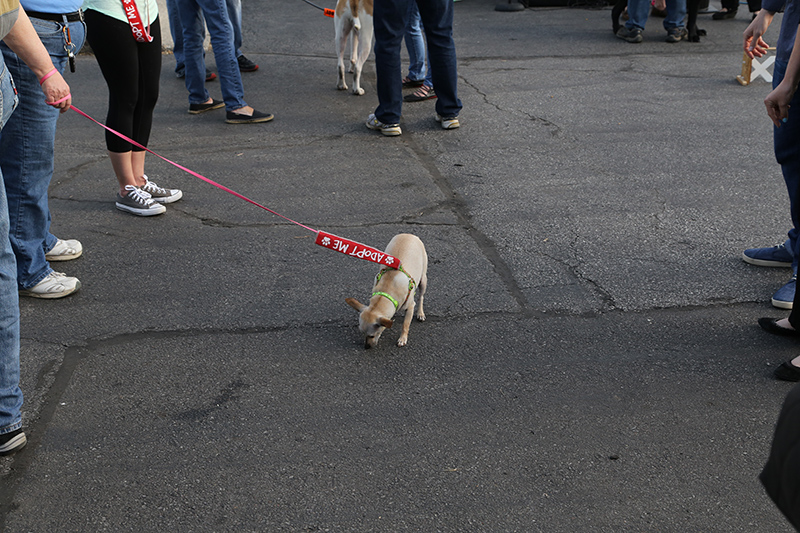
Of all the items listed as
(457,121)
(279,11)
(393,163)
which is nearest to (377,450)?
(393,163)

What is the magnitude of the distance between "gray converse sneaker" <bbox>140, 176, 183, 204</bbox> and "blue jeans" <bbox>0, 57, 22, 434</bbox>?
2.32m

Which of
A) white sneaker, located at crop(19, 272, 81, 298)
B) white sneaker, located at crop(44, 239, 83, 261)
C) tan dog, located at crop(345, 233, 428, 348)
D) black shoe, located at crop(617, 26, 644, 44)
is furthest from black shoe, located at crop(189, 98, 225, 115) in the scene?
black shoe, located at crop(617, 26, 644, 44)

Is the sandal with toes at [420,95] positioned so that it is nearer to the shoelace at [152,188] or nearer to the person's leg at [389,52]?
the person's leg at [389,52]

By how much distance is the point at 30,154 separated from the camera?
3.56 meters

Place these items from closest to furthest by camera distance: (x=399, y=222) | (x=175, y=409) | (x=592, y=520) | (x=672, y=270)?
1. (x=592, y=520)
2. (x=175, y=409)
3. (x=672, y=270)
4. (x=399, y=222)

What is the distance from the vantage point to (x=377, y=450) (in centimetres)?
271

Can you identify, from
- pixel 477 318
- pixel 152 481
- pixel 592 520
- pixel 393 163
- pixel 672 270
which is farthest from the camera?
pixel 393 163

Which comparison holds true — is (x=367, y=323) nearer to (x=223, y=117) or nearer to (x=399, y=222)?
(x=399, y=222)

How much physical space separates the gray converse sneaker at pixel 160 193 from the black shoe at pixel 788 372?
12.9 ft

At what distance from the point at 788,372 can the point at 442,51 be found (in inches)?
168

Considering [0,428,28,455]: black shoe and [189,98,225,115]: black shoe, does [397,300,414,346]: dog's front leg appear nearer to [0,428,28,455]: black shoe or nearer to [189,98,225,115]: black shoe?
[0,428,28,455]: black shoe

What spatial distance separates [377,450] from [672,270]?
227cm

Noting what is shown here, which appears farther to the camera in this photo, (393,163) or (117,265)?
(393,163)

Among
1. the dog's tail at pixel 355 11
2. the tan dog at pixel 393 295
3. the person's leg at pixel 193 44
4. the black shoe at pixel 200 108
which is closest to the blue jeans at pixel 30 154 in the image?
the tan dog at pixel 393 295
